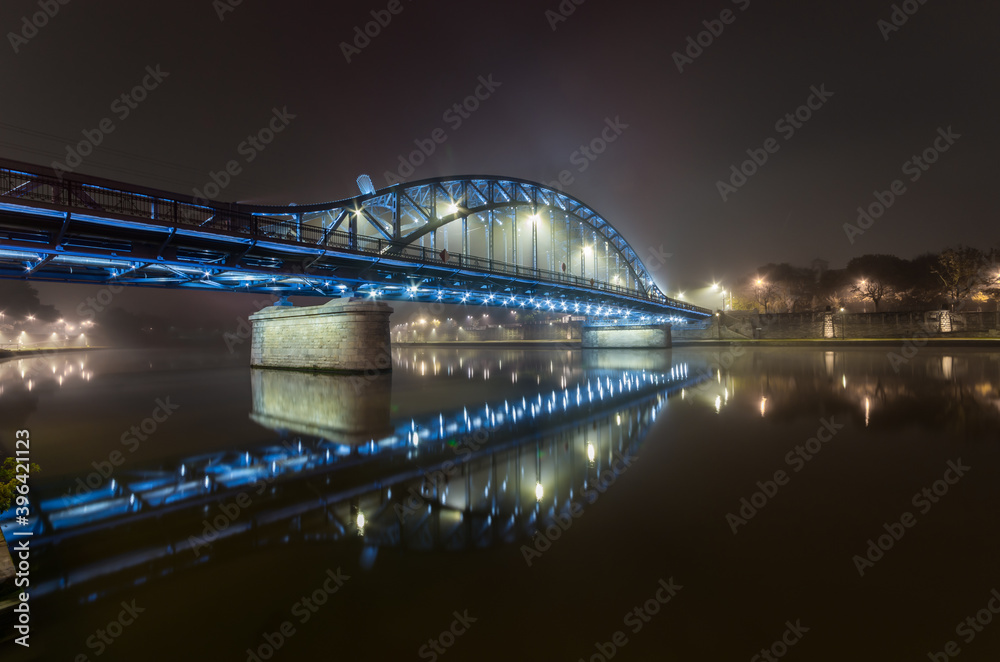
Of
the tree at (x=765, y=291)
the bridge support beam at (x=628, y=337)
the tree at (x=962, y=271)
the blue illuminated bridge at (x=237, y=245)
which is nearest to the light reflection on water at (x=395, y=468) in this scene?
the blue illuminated bridge at (x=237, y=245)

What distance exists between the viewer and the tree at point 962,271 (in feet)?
196

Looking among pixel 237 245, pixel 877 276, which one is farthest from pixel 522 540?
pixel 877 276

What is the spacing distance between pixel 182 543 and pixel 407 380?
1799 cm

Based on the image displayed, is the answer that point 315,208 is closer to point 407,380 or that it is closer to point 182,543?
point 407,380

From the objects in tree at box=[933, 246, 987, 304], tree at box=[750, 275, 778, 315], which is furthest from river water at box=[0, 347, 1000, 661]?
tree at box=[750, 275, 778, 315]

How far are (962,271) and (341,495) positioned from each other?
8932 centimetres

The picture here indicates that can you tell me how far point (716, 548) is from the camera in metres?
4.48

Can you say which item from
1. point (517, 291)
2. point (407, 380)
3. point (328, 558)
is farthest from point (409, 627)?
point (517, 291)

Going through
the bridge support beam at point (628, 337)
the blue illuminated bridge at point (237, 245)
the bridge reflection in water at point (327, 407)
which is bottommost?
the bridge reflection in water at point (327, 407)

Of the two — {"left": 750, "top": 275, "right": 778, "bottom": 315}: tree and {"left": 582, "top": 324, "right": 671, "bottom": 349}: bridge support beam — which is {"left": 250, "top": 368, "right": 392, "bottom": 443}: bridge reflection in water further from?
{"left": 750, "top": 275, "right": 778, "bottom": 315}: tree

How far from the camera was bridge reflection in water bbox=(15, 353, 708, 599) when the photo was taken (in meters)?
4.74

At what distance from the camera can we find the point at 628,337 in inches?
2557

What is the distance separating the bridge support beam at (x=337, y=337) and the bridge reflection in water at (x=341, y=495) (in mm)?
12974

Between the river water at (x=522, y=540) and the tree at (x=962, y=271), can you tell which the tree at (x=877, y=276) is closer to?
the tree at (x=962, y=271)
